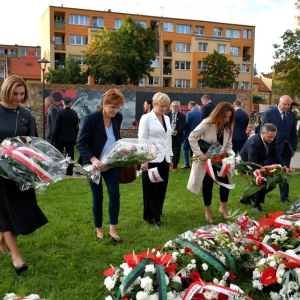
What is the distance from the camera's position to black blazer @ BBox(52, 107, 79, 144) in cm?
926

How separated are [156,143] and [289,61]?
73.3ft

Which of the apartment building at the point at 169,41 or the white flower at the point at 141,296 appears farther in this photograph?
the apartment building at the point at 169,41

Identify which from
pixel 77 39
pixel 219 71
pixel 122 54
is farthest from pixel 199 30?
pixel 122 54

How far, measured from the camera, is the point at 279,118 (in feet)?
22.9

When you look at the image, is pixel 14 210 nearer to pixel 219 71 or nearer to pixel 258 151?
pixel 258 151

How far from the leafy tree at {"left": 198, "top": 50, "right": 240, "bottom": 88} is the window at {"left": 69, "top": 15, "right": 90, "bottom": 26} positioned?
54.3 feet

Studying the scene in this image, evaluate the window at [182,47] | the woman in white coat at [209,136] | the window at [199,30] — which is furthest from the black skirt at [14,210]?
the window at [199,30]

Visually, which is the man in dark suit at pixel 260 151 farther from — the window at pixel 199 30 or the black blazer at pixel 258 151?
the window at pixel 199 30

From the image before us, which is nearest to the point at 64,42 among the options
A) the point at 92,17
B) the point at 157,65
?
the point at 92,17

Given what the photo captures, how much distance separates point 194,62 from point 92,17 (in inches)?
591

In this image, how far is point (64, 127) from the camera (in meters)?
9.31

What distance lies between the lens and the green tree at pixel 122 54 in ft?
123

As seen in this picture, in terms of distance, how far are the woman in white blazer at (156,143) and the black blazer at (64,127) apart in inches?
→ 176

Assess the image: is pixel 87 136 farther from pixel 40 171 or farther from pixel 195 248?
pixel 195 248
